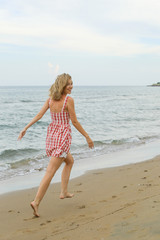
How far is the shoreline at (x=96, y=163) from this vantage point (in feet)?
20.2

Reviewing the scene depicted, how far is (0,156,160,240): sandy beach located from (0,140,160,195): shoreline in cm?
53

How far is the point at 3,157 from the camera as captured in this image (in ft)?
30.9

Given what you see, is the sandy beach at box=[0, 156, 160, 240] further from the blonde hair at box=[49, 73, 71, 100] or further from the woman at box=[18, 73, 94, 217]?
the blonde hair at box=[49, 73, 71, 100]

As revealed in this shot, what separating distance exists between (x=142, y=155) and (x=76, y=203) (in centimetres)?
473

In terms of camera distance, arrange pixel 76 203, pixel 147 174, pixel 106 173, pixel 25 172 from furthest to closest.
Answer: pixel 25 172
pixel 106 173
pixel 147 174
pixel 76 203

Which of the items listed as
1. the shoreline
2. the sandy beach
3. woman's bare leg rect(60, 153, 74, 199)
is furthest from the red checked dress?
the shoreline

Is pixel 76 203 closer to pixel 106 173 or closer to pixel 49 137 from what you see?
pixel 49 137

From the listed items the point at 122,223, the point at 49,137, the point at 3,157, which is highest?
the point at 49,137

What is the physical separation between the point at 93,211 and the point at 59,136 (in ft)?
3.51

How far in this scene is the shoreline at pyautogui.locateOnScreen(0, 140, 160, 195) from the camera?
6.16 m

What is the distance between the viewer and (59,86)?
386cm

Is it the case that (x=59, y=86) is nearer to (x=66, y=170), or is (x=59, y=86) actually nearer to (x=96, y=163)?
(x=66, y=170)

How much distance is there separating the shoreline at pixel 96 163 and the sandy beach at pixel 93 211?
1.72 feet

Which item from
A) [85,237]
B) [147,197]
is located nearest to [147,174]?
[147,197]
